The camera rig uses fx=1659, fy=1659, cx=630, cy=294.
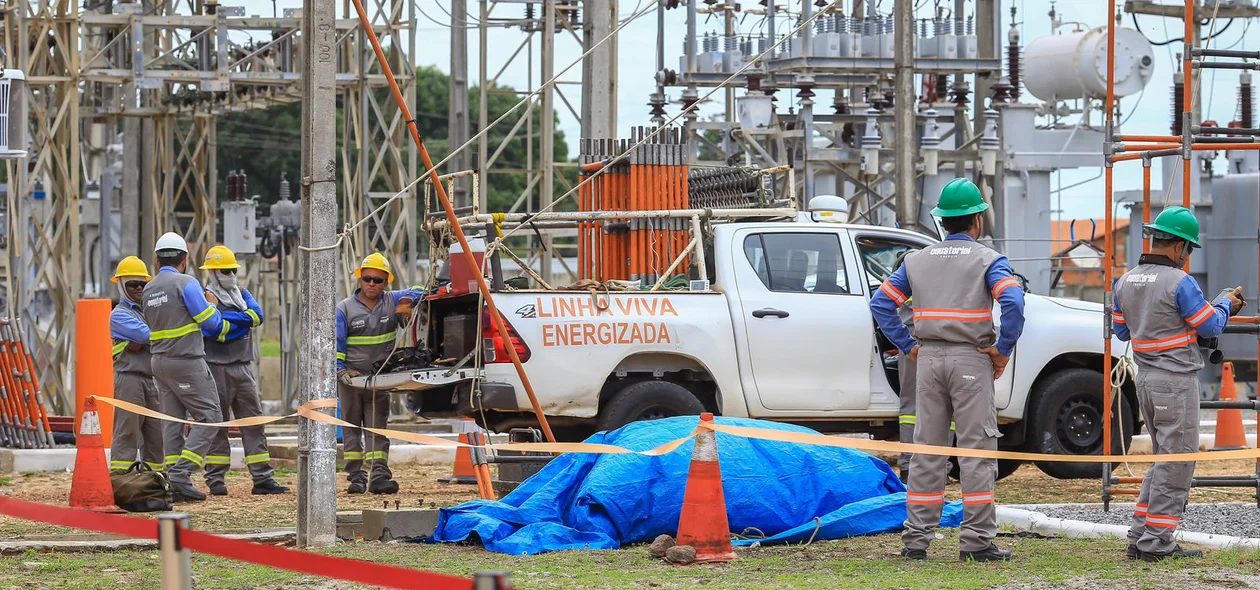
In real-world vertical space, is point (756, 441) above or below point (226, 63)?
below

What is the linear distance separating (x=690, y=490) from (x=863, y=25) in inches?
611

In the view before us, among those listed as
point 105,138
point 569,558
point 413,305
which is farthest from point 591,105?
point 105,138

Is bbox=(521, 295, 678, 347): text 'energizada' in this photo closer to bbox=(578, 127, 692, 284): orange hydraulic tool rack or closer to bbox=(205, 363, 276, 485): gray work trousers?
bbox=(578, 127, 692, 284): orange hydraulic tool rack

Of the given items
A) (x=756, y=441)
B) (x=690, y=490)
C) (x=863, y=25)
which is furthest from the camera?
(x=863, y=25)

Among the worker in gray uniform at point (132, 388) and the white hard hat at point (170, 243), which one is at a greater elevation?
the white hard hat at point (170, 243)

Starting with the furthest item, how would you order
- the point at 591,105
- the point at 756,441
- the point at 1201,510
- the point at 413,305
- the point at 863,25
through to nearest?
the point at 863,25 → the point at 591,105 → the point at 413,305 → the point at 1201,510 → the point at 756,441

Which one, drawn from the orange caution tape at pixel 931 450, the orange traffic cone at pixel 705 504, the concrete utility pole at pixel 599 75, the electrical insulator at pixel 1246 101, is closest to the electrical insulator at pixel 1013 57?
the electrical insulator at pixel 1246 101

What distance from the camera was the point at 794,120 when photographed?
22719 millimetres

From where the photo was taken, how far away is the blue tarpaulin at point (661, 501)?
8.75m

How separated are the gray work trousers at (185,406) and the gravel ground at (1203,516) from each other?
18.7 ft

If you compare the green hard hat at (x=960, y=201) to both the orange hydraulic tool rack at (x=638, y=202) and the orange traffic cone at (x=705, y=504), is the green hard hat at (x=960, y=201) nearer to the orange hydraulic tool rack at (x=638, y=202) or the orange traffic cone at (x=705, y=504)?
the orange traffic cone at (x=705, y=504)

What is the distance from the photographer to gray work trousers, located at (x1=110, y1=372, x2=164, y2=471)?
12.0m

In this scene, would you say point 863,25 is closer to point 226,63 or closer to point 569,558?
point 226,63

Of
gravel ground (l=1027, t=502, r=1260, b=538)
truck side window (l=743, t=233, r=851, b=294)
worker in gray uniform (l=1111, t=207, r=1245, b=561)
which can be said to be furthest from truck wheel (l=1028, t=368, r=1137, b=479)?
worker in gray uniform (l=1111, t=207, r=1245, b=561)
